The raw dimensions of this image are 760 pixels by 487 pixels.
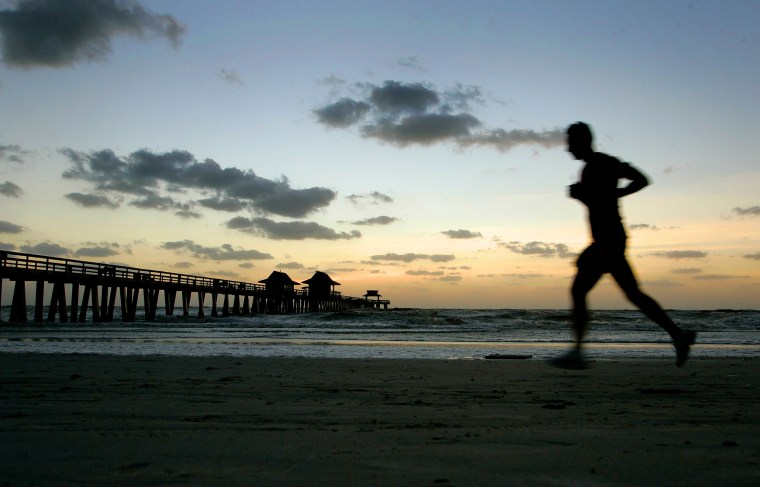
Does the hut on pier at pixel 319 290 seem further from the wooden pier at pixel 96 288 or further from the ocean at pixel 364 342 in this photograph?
the ocean at pixel 364 342

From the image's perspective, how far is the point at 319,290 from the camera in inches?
3140

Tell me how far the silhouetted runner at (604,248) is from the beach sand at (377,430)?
0.37 metres

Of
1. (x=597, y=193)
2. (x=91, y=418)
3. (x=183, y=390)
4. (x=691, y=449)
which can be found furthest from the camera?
(x=597, y=193)

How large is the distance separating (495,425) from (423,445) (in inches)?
21.7

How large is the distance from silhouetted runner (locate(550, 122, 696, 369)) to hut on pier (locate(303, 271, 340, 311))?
7286cm

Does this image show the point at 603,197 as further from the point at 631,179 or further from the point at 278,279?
the point at 278,279

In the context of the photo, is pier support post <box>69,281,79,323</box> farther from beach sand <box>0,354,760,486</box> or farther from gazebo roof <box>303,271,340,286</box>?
gazebo roof <box>303,271,340,286</box>

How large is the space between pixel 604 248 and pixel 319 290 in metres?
76.4

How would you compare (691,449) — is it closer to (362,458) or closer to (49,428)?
(362,458)

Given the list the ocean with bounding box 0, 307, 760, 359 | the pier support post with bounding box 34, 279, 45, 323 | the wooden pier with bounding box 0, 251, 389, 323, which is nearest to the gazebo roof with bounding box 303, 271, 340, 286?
the wooden pier with bounding box 0, 251, 389, 323

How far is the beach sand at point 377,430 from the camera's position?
1766 millimetres

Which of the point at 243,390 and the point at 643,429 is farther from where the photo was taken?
the point at 243,390

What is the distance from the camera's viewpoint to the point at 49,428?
8.18 ft

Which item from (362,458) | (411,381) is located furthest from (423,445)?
(411,381)
